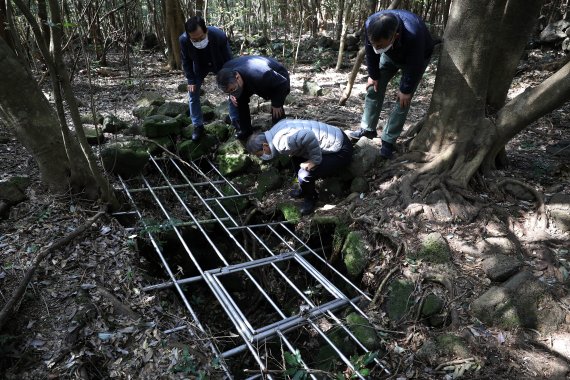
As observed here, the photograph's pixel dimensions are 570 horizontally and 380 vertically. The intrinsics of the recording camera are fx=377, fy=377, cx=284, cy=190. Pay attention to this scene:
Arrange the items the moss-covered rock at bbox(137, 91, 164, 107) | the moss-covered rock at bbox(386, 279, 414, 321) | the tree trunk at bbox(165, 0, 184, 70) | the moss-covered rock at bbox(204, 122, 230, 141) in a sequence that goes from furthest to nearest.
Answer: the tree trunk at bbox(165, 0, 184, 70) < the moss-covered rock at bbox(137, 91, 164, 107) < the moss-covered rock at bbox(204, 122, 230, 141) < the moss-covered rock at bbox(386, 279, 414, 321)

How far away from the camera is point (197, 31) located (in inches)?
177

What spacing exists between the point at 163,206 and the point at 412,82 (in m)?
3.21

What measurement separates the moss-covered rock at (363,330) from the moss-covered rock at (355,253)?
1.87 ft

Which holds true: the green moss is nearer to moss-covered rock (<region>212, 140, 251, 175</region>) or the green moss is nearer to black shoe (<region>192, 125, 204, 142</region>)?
moss-covered rock (<region>212, 140, 251, 175</region>)

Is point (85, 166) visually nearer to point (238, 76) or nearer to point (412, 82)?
point (238, 76)

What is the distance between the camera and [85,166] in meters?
3.97

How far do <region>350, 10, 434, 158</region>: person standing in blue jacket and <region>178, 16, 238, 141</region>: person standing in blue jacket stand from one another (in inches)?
74.6

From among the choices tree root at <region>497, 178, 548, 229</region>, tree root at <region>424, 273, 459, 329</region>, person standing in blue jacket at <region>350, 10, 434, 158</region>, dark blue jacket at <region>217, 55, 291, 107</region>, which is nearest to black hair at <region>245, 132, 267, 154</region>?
dark blue jacket at <region>217, 55, 291, 107</region>

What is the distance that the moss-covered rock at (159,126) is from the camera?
555 centimetres

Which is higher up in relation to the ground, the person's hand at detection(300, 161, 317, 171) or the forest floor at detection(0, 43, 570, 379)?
the person's hand at detection(300, 161, 317, 171)

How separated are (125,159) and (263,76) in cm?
207

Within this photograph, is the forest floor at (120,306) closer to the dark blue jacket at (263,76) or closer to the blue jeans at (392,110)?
the blue jeans at (392,110)

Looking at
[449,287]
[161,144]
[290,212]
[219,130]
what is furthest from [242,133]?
[449,287]

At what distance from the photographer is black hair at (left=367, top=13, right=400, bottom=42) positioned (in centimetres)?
335
